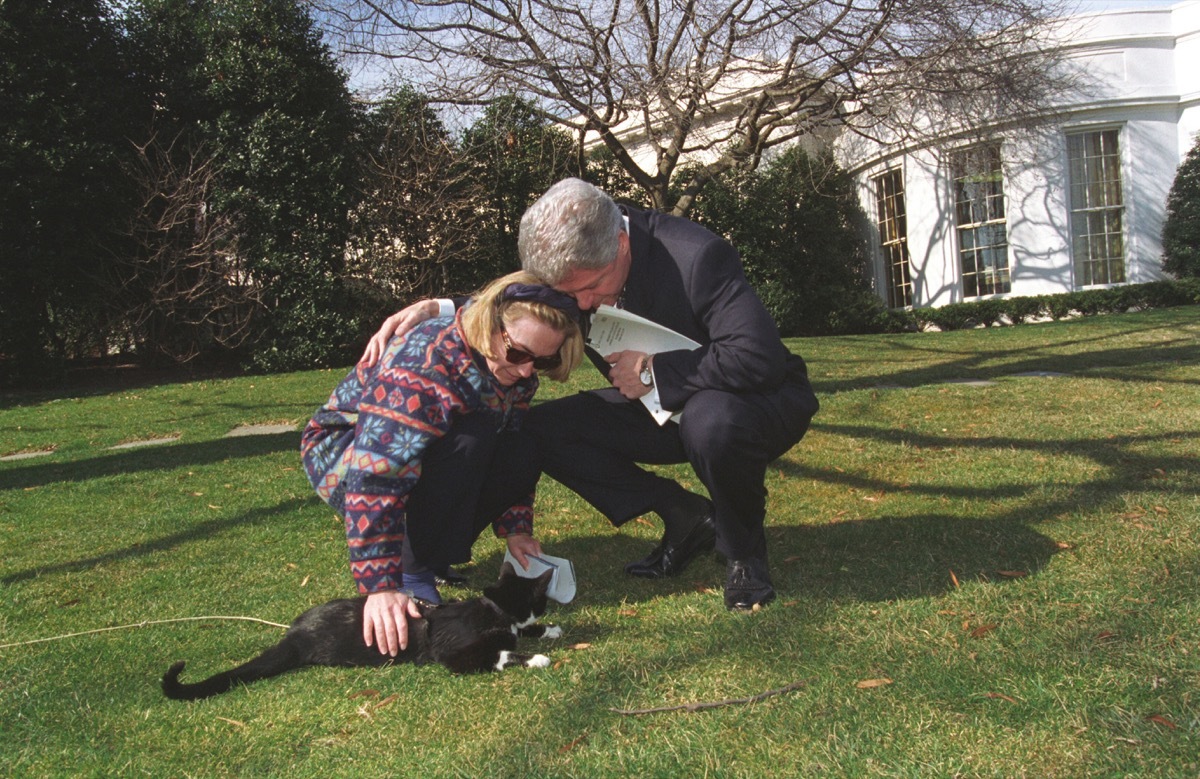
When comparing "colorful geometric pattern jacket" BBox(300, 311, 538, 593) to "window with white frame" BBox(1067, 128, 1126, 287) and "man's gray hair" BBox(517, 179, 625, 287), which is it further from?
"window with white frame" BBox(1067, 128, 1126, 287)

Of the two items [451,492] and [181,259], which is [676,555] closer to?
[451,492]

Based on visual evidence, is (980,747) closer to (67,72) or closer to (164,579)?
(164,579)

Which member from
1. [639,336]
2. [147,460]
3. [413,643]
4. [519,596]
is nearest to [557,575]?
[519,596]

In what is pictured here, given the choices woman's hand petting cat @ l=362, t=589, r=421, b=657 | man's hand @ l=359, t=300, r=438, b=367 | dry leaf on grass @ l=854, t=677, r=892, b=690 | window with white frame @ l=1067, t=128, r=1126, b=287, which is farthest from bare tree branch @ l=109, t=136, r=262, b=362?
window with white frame @ l=1067, t=128, r=1126, b=287

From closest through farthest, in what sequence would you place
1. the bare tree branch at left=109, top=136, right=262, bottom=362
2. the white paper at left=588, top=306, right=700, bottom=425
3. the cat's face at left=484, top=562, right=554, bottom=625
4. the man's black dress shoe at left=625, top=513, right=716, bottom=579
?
the cat's face at left=484, top=562, right=554, bottom=625, the white paper at left=588, top=306, right=700, bottom=425, the man's black dress shoe at left=625, top=513, right=716, bottom=579, the bare tree branch at left=109, top=136, right=262, bottom=362

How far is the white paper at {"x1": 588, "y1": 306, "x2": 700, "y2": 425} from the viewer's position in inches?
115

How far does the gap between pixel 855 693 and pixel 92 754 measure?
182cm

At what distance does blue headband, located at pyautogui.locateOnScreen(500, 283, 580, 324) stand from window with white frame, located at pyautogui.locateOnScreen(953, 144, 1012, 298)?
52.5ft

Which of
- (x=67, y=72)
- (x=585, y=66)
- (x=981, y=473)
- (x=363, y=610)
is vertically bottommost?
(x=981, y=473)

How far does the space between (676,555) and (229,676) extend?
1.59m

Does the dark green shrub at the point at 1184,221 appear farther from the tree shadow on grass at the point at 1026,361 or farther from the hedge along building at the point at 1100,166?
the tree shadow on grass at the point at 1026,361

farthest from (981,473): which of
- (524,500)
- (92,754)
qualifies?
(92,754)

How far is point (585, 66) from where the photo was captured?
8852 millimetres

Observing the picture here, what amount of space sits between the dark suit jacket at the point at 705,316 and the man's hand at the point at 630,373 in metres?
0.06
